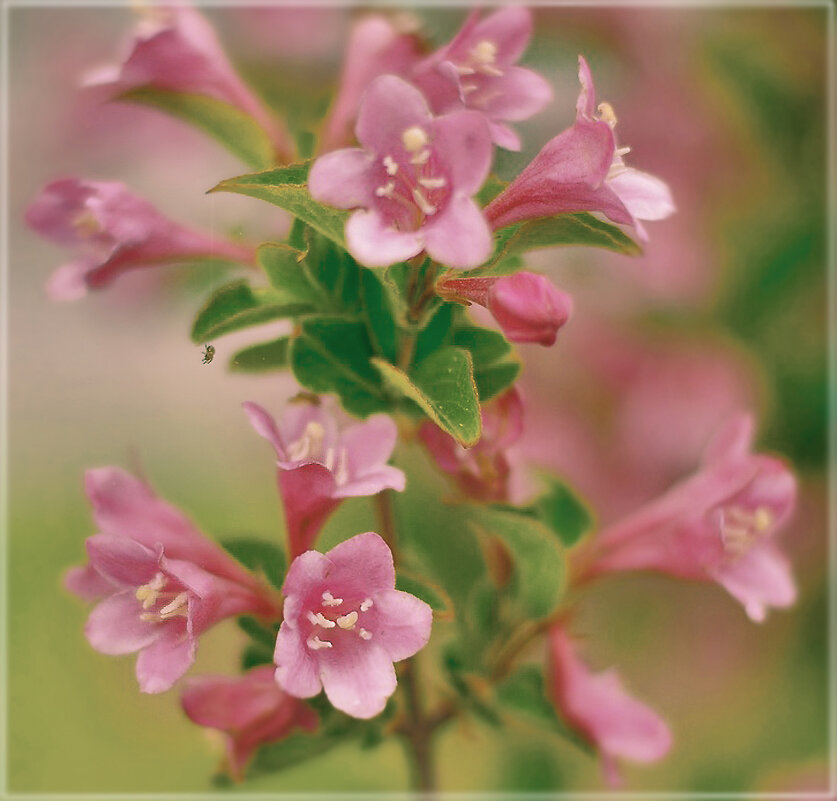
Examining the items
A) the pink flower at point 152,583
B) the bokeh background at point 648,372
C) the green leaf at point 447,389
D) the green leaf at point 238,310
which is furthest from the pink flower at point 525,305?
Answer: the bokeh background at point 648,372

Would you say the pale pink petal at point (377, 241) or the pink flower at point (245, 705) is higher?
the pale pink petal at point (377, 241)

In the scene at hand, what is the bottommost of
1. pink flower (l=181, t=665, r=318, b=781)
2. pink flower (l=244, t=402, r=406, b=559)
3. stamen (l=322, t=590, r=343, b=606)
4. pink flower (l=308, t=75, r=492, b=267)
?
pink flower (l=181, t=665, r=318, b=781)

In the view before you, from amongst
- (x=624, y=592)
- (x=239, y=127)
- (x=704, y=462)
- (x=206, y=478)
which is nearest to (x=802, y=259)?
(x=624, y=592)

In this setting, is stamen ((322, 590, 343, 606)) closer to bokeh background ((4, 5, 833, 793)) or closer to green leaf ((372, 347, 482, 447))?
green leaf ((372, 347, 482, 447))

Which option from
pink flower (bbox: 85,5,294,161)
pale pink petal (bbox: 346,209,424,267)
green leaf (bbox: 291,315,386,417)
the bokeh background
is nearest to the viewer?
pale pink petal (bbox: 346,209,424,267)

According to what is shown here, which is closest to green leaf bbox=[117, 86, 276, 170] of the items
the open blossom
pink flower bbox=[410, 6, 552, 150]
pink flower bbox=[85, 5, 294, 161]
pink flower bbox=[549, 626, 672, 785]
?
pink flower bbox=[85, 5, 294, 161]

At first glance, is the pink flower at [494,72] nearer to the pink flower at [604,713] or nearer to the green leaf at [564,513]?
the green leaf at [564,513]
